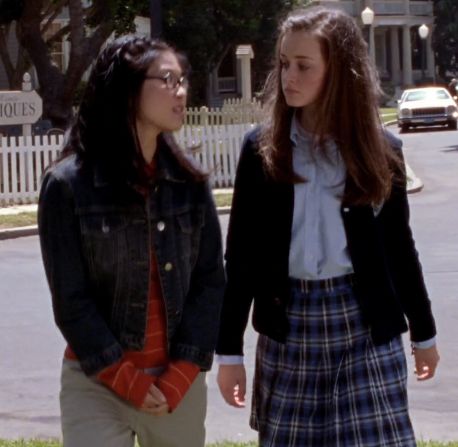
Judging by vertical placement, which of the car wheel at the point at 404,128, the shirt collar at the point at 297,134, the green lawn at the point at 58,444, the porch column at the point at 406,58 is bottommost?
the green lawn at the point at 58,444

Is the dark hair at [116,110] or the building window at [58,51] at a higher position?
the building window at [58,51]

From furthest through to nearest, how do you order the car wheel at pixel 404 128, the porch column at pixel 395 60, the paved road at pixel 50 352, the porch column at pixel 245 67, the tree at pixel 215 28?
the porch column at pixel 395 60
the car wheel at pixel 404 128
the tree at pixel 215 28
the porch column at pixel 245 67
the paved road at pixel 50 352

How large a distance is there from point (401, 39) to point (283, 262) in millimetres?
69241

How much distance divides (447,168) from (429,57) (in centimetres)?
4786

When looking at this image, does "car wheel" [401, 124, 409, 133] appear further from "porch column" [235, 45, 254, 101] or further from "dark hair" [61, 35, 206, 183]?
"dark hair" [61, 35, 206, 183]

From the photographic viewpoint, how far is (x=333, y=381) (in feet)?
12.2

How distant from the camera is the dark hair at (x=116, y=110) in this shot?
140 inches

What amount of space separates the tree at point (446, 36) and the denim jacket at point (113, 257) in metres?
66.5

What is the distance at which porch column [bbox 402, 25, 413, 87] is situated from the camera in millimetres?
68312

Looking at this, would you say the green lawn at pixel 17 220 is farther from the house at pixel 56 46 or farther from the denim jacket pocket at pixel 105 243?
the house at pixel 56 46

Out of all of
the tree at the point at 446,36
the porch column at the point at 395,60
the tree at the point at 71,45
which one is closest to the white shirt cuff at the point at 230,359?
the tree at the point at 71,45

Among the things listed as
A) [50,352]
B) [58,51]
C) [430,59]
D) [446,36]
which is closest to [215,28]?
[58,51]

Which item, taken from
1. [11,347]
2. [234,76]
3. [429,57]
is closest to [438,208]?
[11,347]

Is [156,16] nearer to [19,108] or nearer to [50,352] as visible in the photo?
[19,108]
